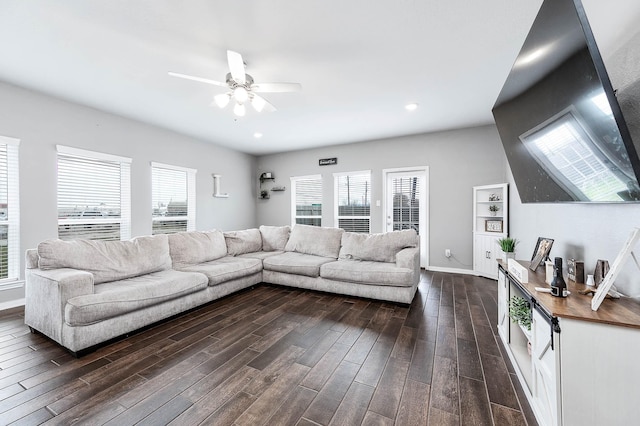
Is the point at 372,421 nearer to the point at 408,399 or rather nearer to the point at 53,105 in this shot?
the point at 408,399

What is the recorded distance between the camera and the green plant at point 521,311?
5.92 feet

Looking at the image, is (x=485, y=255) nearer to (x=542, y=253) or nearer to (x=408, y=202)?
(x=408, y=202)

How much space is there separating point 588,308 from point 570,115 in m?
0.96

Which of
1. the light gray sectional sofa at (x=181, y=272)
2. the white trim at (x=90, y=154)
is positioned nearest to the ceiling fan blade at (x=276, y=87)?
the light gray sectional sofa at (x=181, y=272)

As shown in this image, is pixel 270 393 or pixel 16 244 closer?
pixel 270 393

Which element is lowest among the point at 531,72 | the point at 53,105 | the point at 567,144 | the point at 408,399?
the point at 408,399

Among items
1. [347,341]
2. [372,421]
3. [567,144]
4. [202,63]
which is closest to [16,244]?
[202,63]

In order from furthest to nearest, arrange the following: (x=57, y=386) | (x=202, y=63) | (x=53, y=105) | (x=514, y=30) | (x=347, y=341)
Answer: (x=53, y=105) → (x=202, y=63) → (x=347, y=341) → (x=514, y=30) → (x=57, y=386)

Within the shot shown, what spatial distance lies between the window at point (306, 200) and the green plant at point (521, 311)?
4.62 m

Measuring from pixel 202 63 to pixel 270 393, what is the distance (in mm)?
2936

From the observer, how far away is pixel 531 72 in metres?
1.59

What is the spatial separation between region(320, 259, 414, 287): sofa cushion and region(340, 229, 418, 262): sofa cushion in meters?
0.11

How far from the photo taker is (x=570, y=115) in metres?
1.34

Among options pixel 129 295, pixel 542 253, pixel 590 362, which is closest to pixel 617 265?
pixel 590 362
